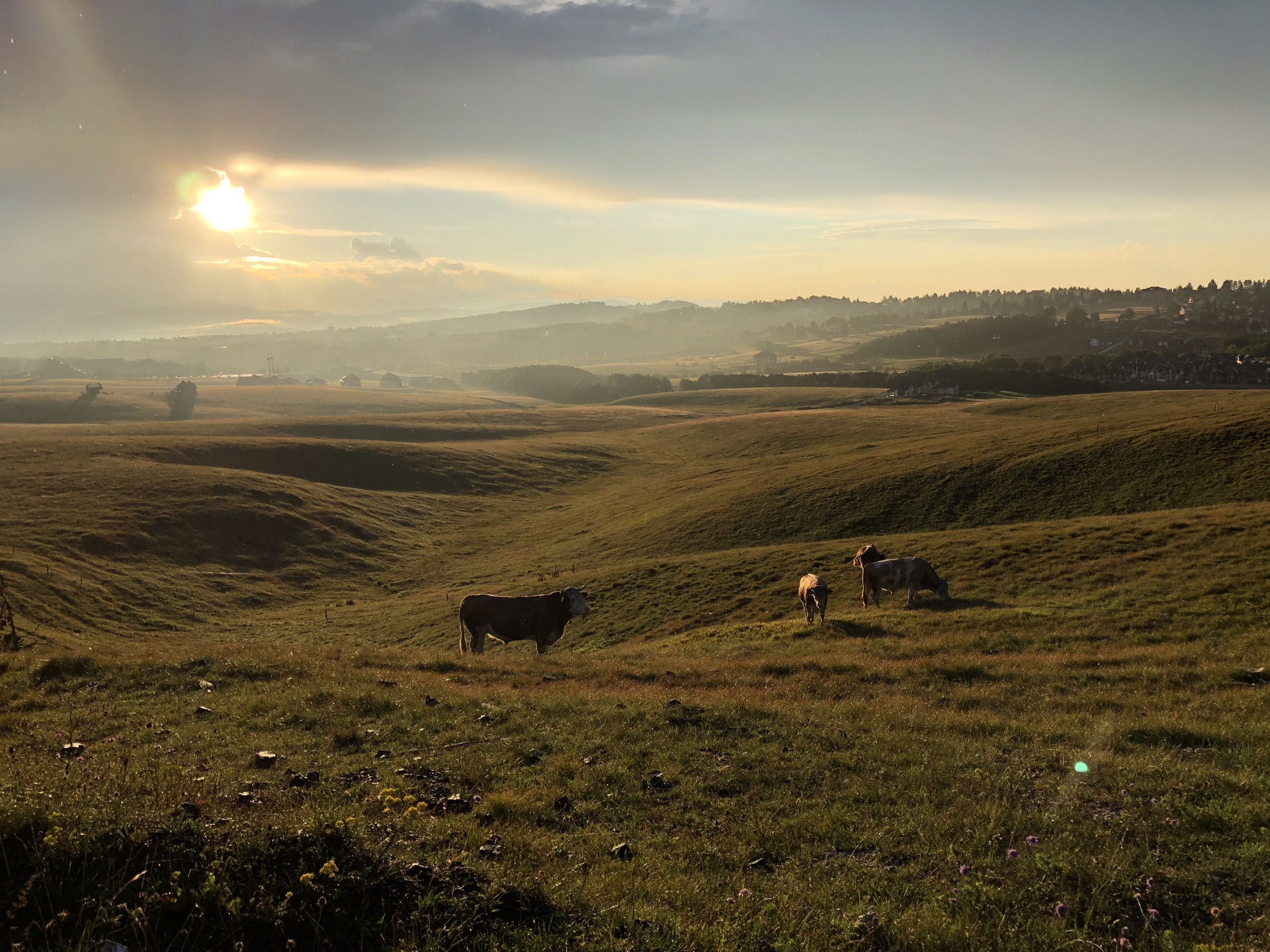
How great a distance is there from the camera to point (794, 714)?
12852 mm

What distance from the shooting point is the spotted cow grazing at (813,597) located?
2436cm

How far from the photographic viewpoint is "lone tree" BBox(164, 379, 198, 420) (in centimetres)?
17212

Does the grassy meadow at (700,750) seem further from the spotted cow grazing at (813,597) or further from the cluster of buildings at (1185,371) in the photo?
the cluster of buildings at (1185,371)

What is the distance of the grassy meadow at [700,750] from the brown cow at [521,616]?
167 cm

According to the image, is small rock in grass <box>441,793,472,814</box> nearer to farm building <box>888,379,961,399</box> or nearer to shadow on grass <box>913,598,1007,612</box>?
shadow on grass <box>913,598,1007,612</box>

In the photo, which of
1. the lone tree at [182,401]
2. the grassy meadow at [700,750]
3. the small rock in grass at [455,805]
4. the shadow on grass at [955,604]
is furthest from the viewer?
the lone tree at [182,401]

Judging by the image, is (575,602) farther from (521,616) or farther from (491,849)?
(491,849)

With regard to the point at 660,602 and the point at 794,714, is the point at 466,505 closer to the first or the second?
the point at 660,602

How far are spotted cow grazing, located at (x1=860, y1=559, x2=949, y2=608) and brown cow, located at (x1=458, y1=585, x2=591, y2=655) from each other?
1047 cm

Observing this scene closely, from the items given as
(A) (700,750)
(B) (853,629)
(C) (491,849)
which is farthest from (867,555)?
(C) (491,849)

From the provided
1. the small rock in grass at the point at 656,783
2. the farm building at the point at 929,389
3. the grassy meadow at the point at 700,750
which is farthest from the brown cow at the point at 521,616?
the farm building at the point at 929,389

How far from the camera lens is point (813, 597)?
81.0ft

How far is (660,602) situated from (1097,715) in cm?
2027

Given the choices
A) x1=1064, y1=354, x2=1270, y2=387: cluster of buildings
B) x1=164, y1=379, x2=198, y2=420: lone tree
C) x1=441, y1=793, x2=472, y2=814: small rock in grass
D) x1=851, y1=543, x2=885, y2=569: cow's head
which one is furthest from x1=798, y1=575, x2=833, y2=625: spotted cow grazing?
x1=164, y1=379, x2=198, y2=420: lone tree
